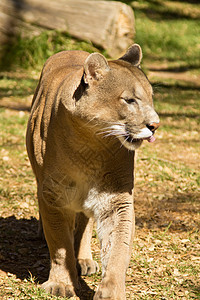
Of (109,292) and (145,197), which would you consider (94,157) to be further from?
(145,197)

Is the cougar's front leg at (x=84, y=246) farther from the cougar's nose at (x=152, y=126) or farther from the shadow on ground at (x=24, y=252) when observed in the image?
the cougar's nose at (x=152, y=126)

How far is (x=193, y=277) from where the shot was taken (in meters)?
4.04

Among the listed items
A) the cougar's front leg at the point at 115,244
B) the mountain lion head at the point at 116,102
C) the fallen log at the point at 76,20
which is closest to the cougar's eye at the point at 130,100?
the mountain lion head at the point at 116,102

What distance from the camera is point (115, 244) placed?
3.46 m

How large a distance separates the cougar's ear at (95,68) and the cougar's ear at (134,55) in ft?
1.29

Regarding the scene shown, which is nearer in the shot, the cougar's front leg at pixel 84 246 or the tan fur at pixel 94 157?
the tan fur at pixel 94 157

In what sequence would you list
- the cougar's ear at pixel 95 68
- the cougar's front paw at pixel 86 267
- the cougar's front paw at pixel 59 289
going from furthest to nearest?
1. the cougar's front paw at pixel 86 267
2. the cougar's front paw at pixel 59 289
3. the cougar's ear at pixel 95 68

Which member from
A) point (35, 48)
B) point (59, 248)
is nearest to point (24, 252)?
point (59, 248)

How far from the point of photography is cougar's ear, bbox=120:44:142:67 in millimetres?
3805

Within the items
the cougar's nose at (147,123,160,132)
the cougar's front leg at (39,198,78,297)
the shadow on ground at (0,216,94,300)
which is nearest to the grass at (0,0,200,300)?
the shadow on ground at (0,216,94,300)

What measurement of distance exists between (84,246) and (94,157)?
1.09 meters

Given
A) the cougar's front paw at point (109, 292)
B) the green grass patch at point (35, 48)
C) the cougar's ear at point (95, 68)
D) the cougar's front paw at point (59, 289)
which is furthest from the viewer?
the green grass patch at point (35, 48)

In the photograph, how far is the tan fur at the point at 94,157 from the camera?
11.0 ft

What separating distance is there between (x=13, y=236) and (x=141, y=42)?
993 cm
